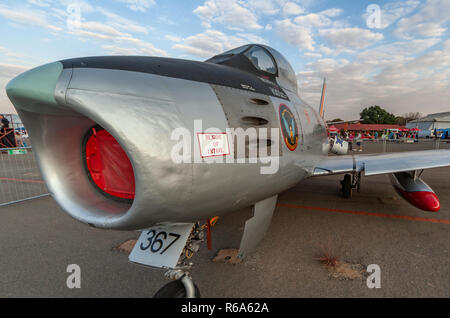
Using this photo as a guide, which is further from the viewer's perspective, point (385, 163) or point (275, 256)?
point (385, 163)

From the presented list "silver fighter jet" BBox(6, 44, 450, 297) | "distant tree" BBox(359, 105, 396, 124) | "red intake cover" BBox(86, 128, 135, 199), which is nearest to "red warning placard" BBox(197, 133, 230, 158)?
"silver fighter jet" BBox(6, 44, 450, 297)

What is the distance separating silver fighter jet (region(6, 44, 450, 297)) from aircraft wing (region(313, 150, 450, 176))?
1705 mm

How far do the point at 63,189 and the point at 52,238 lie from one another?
267 cm

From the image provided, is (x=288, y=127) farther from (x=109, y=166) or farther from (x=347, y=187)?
(x=347, y=187)

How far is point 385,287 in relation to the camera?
7.73ft

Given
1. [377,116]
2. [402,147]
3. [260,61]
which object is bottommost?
[402,147]

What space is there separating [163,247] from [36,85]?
1.42m

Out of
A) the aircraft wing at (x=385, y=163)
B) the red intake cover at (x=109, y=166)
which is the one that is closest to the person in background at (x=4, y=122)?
the red intake cover at (x=109, y=166)

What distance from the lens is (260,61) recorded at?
10.2 feet

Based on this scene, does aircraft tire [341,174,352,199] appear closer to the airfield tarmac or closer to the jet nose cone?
the airfield tarmac

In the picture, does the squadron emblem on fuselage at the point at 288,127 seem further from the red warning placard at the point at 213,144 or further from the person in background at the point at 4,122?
the person in background at the point at 4,122

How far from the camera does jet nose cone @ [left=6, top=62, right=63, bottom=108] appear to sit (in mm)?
1197

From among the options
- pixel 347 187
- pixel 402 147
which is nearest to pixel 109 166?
pixel 347 187

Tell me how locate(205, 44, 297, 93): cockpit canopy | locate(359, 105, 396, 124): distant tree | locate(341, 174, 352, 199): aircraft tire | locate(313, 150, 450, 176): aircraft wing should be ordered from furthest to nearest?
locate(359, 105, 396, 124): distant tree, locate(341, 174, 352, 199): aircraft tire, locate(313, 150, 450, 176): aircraft wing, locate(205, 44, 297, 93): cockpit canopy
